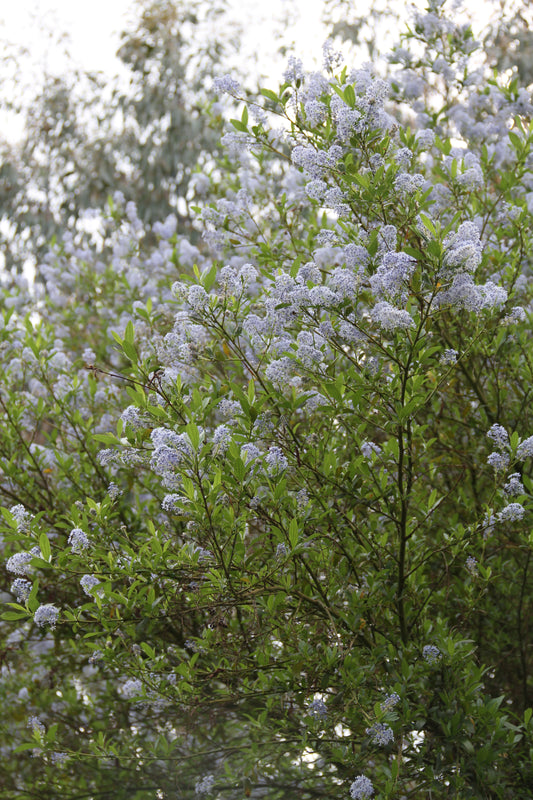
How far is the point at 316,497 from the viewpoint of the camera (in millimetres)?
2363

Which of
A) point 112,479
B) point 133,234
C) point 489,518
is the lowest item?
point 489,518

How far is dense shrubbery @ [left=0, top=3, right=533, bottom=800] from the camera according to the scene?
7.34 ft

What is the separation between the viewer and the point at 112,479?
327 cm

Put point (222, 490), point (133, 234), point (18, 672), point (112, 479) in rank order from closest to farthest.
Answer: point (222, 490) < point (112, 479) < point (18, 672) < point (133, 234)

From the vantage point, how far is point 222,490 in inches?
87.9

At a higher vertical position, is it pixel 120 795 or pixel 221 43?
pixel 221 43

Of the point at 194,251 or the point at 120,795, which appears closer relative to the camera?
the point at 120,795

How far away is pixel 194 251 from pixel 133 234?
2.65ft

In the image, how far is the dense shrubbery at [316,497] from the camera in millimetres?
2236

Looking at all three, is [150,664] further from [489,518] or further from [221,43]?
[221,43]

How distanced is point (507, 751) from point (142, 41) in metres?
11.1

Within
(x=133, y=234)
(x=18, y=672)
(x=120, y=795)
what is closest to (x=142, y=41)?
(x=133, y=234)

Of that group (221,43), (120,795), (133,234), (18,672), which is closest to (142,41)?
(221,43)

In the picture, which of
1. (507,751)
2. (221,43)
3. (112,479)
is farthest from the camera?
(221,43)
